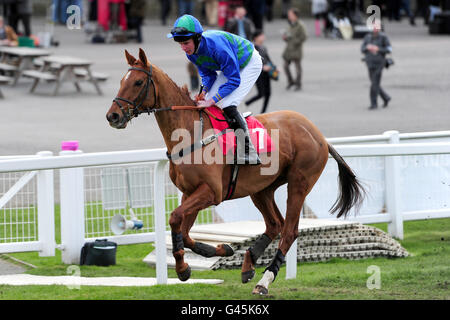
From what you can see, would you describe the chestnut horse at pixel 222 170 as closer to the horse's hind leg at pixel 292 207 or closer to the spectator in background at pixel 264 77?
the horse's hind leg at pixel 292 207

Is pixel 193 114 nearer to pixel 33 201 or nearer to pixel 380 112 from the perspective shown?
pixel 33 201

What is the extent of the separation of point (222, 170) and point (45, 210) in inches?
120

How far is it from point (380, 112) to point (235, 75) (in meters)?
12.4

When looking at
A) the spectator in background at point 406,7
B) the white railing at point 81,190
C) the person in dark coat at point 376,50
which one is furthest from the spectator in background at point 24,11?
the white railing at point 81,190

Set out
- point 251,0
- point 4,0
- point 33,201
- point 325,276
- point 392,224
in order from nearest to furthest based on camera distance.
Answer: point 325,276 → point 33,201 → point 392,224 → point 4,0 → point 251,0

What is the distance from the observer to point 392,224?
10.8 meters

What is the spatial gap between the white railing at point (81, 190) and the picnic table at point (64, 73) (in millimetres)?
11184

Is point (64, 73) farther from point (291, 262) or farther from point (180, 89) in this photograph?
point (180, 89)

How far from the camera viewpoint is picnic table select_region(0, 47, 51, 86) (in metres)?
21.7

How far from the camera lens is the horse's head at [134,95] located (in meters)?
6.46

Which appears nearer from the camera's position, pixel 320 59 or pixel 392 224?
pixel 392 224

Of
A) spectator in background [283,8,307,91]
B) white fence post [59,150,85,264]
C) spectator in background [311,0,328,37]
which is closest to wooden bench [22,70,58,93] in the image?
spectator in background [283,8,307,91]

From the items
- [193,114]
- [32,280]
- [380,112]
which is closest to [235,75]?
[193,114]

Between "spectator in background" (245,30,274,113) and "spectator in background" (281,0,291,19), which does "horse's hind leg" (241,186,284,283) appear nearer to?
"spectator in background" (245,30,274,113)
